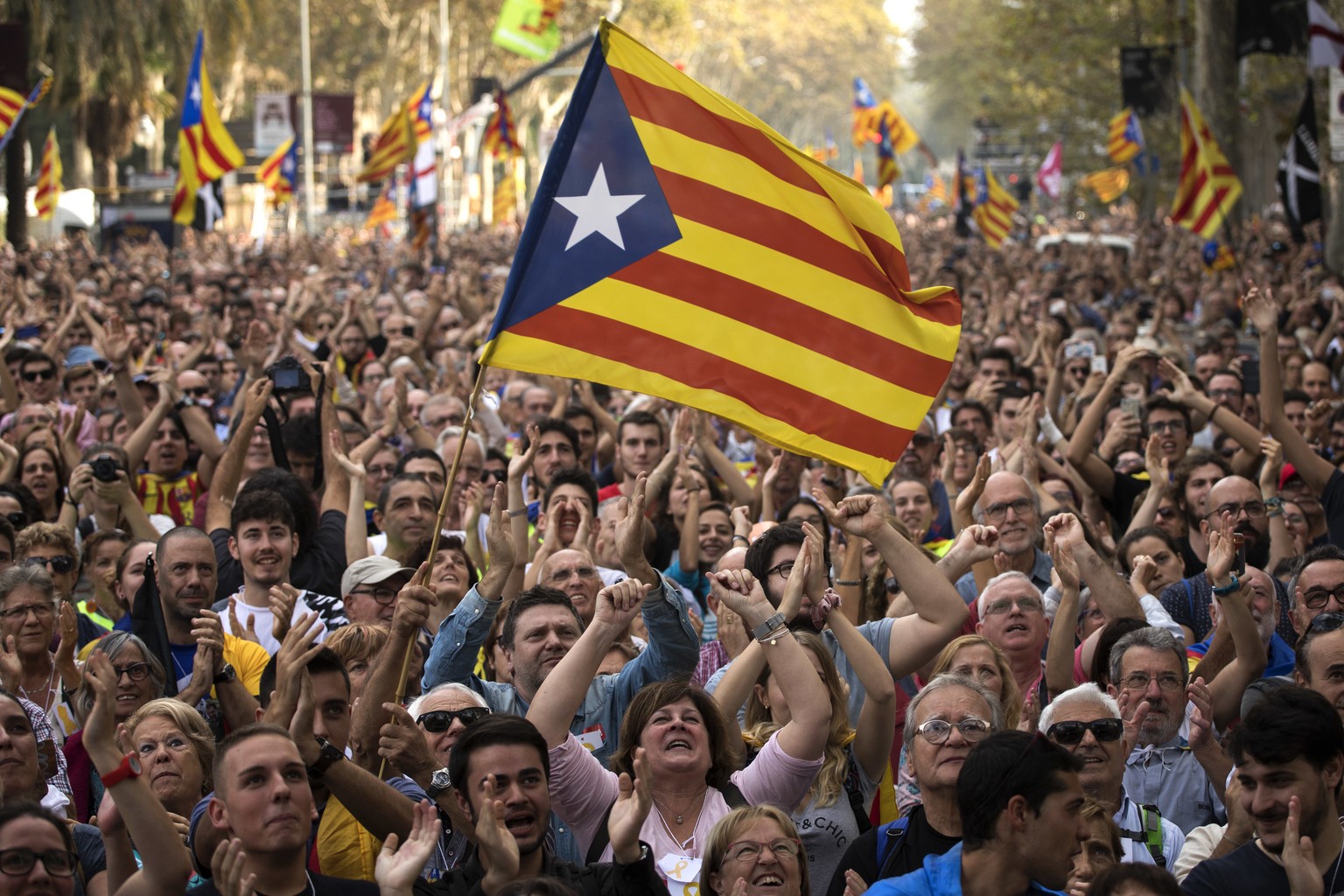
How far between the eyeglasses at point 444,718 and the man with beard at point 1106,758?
1587 millimetres

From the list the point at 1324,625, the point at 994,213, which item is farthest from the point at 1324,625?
the point at 994,213

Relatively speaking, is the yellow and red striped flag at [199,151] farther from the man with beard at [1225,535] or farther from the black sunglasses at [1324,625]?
the black sunglasses at [1324,625]

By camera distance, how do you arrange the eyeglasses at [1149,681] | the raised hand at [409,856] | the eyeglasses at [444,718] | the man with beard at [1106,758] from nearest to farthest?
the raised hand at [409,856], the man with beard at [1106,758], the eyeglasses at [444,718], the eyeglasses at [1149,681]

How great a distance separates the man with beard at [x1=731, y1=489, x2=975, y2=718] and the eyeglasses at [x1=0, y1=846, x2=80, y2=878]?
222cm

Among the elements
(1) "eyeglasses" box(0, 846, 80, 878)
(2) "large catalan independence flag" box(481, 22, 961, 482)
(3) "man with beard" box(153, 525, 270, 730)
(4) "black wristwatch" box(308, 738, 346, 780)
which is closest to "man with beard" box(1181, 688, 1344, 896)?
(2) "large catalan independence flag" box(481, 22, 961, 482)

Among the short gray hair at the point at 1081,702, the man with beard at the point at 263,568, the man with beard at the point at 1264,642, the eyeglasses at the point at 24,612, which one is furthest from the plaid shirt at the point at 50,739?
→ the man with beard at the point at 1264,642

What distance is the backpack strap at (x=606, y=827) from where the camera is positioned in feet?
15.5

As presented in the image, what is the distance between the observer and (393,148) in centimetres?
2627

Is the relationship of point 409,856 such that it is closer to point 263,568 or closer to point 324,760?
point 324,760

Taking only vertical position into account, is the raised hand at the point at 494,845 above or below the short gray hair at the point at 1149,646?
below

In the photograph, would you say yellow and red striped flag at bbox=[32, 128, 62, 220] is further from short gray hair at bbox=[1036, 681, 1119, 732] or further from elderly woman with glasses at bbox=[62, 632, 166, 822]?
short gray hair at bbox=[1036, 681, 1119, 732]

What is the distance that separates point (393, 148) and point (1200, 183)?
11.9 meters

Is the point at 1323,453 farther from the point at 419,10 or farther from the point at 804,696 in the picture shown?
the point at 419,10

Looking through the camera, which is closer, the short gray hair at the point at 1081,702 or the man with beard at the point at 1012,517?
the short gray hair at the point at 1081,702
